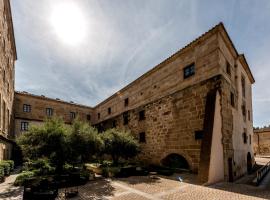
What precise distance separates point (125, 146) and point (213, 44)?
412 inches

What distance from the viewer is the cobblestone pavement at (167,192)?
7.96 metres

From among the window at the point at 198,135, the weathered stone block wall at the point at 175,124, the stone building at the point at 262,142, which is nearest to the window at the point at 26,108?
the weathered stone block wall at the point at 175,124

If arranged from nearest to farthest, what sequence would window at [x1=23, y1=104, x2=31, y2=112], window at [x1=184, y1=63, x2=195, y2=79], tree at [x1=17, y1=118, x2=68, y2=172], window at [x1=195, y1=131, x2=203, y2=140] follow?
tree at [x1=17, y1=118, x2=68, y2=172] < window at [x1=195, y1=131, x2=203, y2=140] < window at [x1=184, y1=63, x2=195, y2=79] < window at [x1=23, y1=104, x2=31, y2=112]

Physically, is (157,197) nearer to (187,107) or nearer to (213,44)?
(187,107)

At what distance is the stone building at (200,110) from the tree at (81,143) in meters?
6.23

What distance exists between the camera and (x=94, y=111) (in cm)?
3170

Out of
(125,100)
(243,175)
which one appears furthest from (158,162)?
(125,100)

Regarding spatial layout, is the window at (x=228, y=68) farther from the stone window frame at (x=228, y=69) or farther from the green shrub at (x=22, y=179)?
the green shrub at (x=22, y=179)

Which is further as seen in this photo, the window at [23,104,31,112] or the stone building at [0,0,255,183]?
the window at [23,104,31,112]

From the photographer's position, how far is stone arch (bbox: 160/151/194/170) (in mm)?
12788

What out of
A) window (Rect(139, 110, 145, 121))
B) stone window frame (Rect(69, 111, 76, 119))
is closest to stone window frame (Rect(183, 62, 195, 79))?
window (Rect(139, 110, 145, 121))

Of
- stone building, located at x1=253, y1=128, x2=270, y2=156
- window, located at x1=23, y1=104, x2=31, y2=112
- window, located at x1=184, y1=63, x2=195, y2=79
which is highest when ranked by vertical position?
window, located at x1=184, y1=63, x2=195, y2=79

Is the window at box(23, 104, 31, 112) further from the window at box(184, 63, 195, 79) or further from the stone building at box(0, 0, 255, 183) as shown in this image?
the window at box(184, 63, 195, 79)

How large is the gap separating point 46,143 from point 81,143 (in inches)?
79.3
